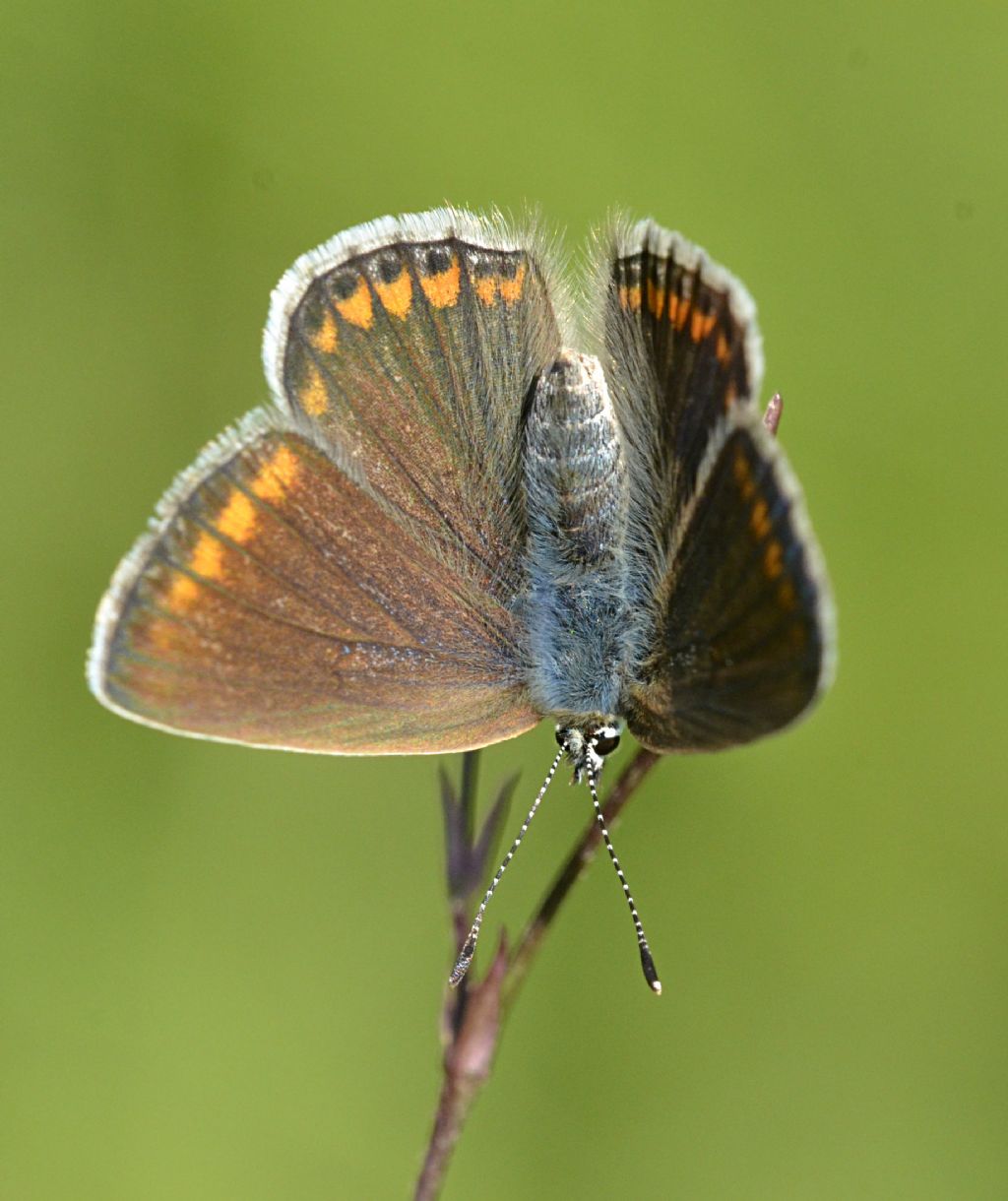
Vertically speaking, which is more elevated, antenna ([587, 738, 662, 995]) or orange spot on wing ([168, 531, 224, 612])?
orange spot on wing ([168, 531, 224, 612])

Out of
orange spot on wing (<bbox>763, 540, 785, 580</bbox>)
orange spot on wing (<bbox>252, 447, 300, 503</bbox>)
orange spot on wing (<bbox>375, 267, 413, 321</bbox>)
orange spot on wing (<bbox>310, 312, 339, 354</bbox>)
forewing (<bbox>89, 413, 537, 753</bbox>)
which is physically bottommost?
forewing (<bbox>89, 413, 537, 753</bbox>)

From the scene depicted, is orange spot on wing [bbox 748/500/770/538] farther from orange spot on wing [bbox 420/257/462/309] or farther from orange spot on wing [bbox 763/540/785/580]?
orange spot on wing [bbox 420/257/462/309]

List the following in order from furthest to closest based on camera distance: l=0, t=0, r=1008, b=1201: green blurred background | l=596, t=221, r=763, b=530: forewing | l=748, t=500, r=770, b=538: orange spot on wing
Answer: l=0, t=0, r=1008, b=1201: green blurred background
l=596, t=221, r=763, b=530: forewing
l=748, t=500, r=770, b=538: orange spot on wing

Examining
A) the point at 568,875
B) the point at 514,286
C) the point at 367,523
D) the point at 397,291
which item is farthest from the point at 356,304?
the point at 568,875

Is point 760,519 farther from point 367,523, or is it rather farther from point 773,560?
point 367,523

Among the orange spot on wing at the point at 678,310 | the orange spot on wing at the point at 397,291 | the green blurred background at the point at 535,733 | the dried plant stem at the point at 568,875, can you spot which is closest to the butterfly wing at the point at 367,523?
the orange spot on wing at the point at 397,291

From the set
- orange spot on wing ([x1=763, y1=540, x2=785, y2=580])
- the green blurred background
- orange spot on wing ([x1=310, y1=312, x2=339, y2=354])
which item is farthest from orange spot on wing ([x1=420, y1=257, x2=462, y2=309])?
the green blurred background

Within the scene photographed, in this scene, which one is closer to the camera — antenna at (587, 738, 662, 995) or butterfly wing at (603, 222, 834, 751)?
butterfly wing at (603, 222, 834, 751)

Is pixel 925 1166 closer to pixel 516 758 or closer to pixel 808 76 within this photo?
pixel 516 758
